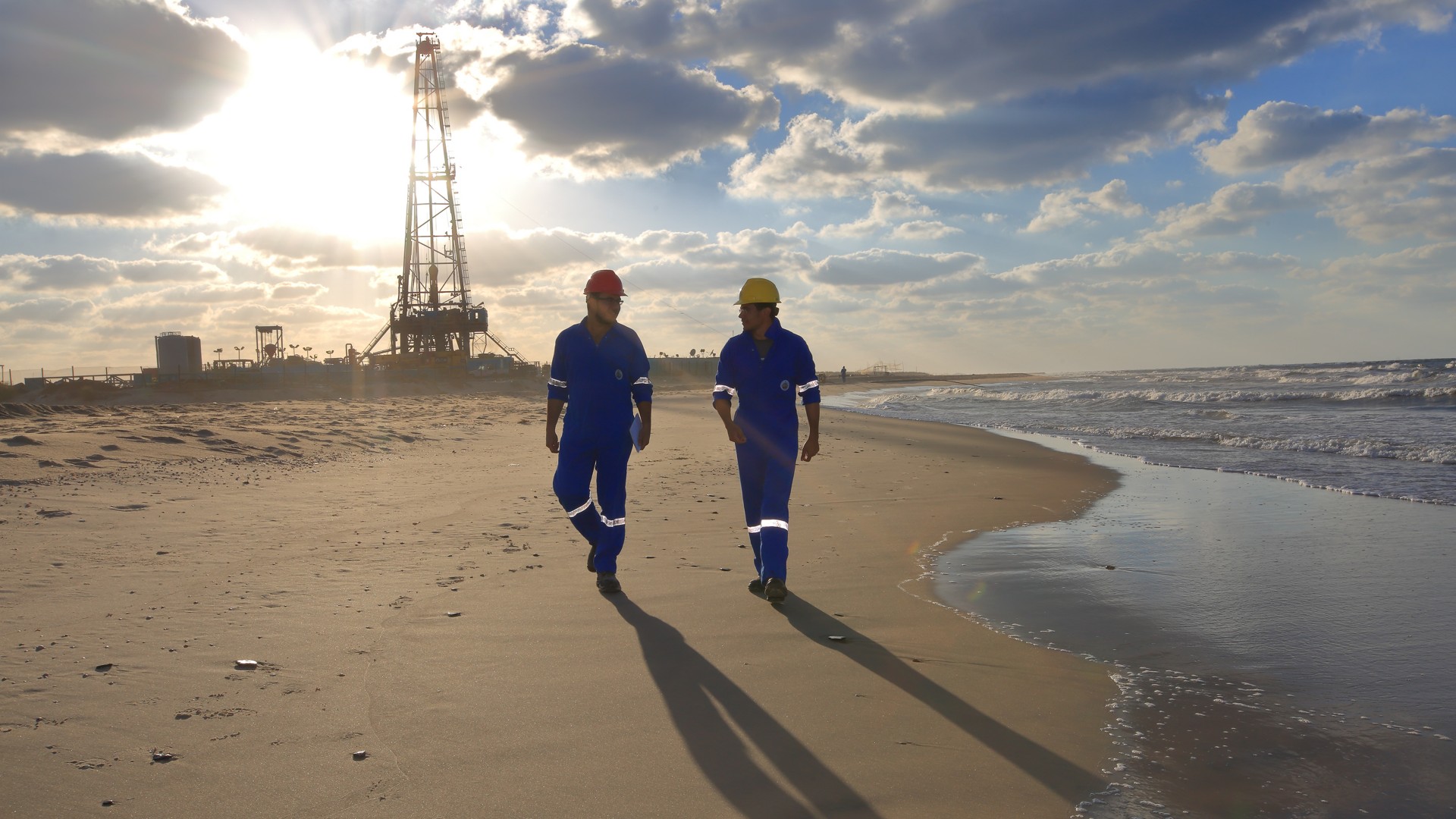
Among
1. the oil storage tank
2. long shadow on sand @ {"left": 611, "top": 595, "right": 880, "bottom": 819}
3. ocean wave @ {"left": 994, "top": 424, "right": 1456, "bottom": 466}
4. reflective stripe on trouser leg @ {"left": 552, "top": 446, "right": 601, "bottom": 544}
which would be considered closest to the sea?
ocean wave @ {"left": 994, "top": 424, "right": 1456, "bottom": 466}

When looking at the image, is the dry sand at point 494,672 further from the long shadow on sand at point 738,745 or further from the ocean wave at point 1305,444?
the ocean wave at point 1305,444

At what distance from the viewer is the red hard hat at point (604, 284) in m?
5.33

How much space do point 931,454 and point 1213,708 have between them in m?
11.2

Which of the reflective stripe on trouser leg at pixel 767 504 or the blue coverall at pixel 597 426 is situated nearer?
the reflective stripe on trouser leg at pixel 767 504

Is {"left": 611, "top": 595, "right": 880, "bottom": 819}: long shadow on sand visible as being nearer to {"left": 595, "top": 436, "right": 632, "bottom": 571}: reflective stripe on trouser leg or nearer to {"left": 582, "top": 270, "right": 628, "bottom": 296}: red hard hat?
{"left": 595, "top": 436, "right": 632, "bottom": 571}: reflective stripe on trouser leg

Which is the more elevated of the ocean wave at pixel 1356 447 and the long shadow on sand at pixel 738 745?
the ocean wave at pixel 1356 447

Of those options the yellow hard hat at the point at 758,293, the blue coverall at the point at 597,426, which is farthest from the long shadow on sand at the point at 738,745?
the yellow hard hat at the point at 758,293

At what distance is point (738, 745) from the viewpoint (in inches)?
116

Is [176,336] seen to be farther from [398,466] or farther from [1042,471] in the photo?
[1042,471]

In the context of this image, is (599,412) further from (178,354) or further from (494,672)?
(178,354)

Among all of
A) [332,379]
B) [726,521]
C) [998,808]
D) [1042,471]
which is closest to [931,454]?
[1042,471]

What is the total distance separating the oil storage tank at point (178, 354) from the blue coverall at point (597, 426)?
4368 cm

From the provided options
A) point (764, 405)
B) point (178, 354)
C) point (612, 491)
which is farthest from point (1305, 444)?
point (178, 354)

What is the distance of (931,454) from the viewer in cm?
1438
